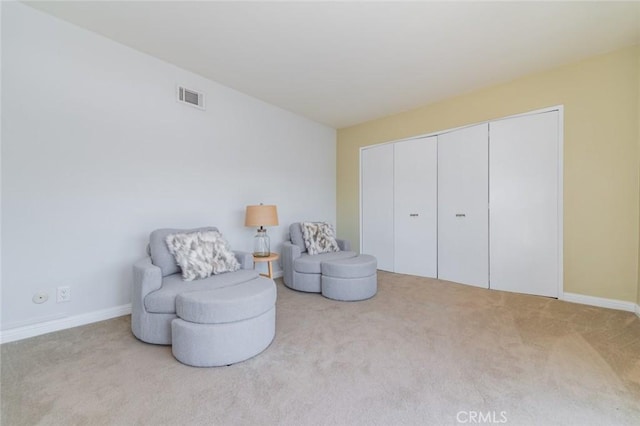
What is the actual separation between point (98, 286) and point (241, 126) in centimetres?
225

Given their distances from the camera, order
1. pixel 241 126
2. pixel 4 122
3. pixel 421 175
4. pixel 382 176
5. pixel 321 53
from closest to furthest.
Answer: pixel 4 122, pixel 321 53, pixel 241 126, pixel 421 175, pixel 382 176

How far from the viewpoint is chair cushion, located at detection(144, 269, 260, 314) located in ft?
6.10

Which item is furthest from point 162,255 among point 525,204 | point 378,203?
point 525,204

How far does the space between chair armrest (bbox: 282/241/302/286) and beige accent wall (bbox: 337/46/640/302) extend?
291 cm

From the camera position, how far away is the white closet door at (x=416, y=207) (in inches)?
146

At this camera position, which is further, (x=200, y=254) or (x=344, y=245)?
(x=344, y=245)

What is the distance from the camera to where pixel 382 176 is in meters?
4.25

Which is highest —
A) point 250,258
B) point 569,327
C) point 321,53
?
point 321,53

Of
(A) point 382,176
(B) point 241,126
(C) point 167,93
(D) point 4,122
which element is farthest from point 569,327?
(D) point 4,122

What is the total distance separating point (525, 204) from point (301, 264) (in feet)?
8.70

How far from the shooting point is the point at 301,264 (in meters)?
3.14

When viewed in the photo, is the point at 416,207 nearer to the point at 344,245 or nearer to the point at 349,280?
the point at 344,245

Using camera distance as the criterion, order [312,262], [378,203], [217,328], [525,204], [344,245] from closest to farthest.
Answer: [217,328] → [525,204] → [312,262] → [344,245] → [378,203]

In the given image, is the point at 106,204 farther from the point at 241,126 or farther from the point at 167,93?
the point at 241,126
